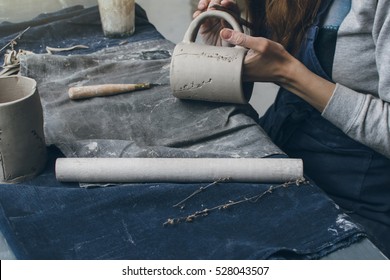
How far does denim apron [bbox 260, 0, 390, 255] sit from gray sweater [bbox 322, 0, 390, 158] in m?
0.05

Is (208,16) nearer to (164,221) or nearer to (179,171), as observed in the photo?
(179,171)

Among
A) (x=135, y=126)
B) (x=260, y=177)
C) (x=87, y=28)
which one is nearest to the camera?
(x=260, y=177)

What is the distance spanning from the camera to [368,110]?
1.09m

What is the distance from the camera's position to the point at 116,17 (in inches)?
70.4

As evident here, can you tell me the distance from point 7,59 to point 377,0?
1.01 meters

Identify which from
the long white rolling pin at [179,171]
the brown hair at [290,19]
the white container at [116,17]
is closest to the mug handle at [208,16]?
the brown hair at [290,19]

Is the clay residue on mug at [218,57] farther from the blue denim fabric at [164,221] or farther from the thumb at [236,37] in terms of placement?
the blue denim fabric at [164,221]

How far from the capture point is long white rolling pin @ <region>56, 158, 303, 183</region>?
3.19 feet

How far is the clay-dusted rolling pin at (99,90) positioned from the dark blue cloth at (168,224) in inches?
13.4

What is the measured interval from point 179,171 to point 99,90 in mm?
428
